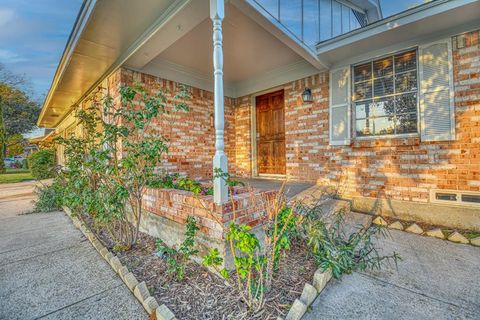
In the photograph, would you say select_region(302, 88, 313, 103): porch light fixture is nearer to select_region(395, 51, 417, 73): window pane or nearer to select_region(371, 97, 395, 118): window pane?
select_region(371, 97, 395, 118): window pane

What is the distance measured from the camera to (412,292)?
67.6 inches

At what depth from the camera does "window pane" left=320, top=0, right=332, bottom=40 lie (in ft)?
13.8

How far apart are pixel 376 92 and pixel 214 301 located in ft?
12.8

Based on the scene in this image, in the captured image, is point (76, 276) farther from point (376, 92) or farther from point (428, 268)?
point (376, 92)

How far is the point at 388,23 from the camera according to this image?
3.08 m

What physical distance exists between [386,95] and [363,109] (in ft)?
1.25

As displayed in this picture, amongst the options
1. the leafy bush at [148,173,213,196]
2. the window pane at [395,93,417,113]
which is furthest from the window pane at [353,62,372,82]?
the leafy bush at [148,173,213,196]

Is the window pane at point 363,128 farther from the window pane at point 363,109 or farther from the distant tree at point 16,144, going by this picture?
the distant tree at point 16,144

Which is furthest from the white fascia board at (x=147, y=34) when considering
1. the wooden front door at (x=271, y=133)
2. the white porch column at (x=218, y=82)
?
the wooden front door at (x=271, y=133)

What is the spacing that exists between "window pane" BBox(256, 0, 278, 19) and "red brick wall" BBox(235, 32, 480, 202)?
169 cm

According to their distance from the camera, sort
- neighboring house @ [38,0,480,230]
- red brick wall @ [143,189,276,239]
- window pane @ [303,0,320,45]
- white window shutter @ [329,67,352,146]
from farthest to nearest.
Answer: white window shutter @ [329,67,352,146], window pane @ [303,0,320,45], neighboring house @ [38,0,480,230], red brick wall @ [143,189,276,239]

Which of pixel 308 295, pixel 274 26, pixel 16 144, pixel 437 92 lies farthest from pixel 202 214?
pixel 16 144

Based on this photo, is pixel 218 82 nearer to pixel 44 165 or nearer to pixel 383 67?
pixel 383 67

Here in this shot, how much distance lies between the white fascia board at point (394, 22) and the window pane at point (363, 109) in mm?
1028
